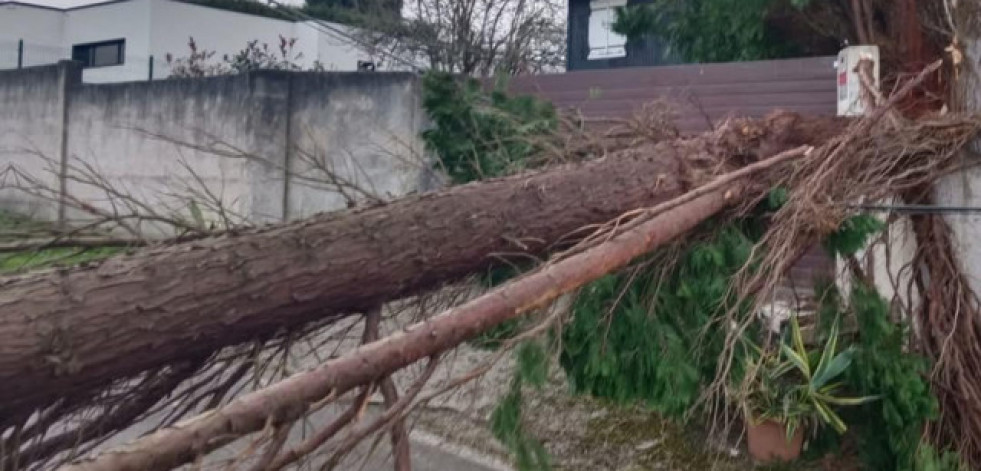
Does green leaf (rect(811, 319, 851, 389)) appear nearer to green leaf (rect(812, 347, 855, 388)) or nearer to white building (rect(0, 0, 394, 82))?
green leaf (rect(812, 347, 855, 388))

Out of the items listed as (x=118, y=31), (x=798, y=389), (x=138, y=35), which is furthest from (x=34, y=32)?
(x=798, y=389)

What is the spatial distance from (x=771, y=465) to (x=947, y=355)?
1.07m

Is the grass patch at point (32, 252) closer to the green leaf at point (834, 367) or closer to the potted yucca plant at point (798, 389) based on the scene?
the potted yucca plant at point (798, 389)

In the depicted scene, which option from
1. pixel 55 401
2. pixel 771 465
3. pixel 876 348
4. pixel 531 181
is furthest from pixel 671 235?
pixel 55 401

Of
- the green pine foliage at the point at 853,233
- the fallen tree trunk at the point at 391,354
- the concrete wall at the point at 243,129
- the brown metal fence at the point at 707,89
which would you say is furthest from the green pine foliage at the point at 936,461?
the concrete wall at the point at 243,129

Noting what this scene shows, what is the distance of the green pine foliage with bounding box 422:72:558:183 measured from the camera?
5.28 metres

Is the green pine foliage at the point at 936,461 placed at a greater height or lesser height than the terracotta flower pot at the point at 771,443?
greater

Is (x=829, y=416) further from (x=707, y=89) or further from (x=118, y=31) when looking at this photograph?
(x=118, y=31)

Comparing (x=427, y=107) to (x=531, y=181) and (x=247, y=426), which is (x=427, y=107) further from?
(x=247, y=426)

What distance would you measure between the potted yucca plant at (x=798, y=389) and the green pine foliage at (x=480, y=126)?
1449mm

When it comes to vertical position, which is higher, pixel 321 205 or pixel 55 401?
pixel 321 205

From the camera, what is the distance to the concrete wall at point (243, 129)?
977 centimetres

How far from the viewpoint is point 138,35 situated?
20500 mm

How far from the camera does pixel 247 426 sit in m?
2.61
